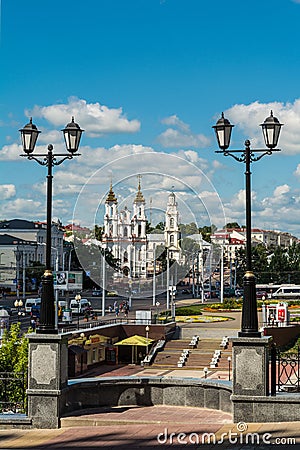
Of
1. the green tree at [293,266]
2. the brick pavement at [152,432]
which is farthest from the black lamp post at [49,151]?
the green tree at [293,266]

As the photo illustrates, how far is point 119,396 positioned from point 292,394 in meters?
3.18

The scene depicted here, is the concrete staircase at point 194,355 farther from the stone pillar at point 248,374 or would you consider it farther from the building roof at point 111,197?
the stone pillar at point 248,374

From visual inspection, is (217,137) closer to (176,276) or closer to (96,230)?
(96,230)

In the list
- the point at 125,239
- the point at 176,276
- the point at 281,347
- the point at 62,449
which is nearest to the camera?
the point at 62,449

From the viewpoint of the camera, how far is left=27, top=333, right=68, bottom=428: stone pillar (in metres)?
12.5

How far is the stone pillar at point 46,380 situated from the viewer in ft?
41.0

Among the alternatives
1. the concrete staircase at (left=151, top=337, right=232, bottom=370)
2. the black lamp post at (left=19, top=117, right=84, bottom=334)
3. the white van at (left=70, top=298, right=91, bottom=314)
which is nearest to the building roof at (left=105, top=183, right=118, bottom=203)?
the concrete staircase at (left=151, top=337, right=232, bottom=370)

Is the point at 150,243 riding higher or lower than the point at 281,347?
higher

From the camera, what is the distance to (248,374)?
12203 millimetres

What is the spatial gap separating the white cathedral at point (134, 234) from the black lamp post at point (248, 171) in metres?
33.7

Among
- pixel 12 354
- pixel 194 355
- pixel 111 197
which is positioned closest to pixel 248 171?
pixel 12 354

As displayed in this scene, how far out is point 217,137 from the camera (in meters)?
12.7

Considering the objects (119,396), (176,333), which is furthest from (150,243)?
(119,396)

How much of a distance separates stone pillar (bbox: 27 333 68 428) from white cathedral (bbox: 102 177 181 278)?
3383cm
